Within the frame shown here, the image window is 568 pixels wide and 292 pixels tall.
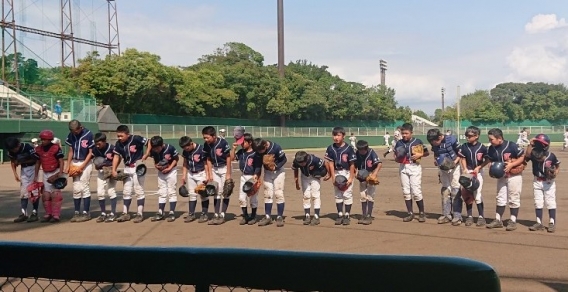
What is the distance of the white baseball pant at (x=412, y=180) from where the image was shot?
37.2 feet

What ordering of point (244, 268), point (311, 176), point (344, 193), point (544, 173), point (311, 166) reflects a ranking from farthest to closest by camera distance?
point (344, 193), point (311, 176), point (311, 166), point (544, 173), point (244, 268)

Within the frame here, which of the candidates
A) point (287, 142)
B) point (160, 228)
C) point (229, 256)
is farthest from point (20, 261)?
point (287, 142)

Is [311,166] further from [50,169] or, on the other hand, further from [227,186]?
[50,169]

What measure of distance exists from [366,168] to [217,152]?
300 cm

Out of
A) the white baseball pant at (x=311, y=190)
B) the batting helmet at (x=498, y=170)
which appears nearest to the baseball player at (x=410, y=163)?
the batting helmet at (x=498, y=170)

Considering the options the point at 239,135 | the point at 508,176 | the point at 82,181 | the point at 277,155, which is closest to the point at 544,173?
the point at 508,176

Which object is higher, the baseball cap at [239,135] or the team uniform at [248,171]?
the baseball cap at [239,135]

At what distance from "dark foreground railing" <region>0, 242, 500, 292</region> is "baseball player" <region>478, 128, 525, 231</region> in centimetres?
882

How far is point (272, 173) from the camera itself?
11125mm

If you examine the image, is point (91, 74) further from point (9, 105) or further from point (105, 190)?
point (105, 190)

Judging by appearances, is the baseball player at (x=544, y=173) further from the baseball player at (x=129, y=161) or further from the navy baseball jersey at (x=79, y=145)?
the navy baseball jersey at (x=79, y=145)

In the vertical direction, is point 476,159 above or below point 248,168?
above

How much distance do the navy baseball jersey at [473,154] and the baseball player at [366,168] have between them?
A: 165 cm

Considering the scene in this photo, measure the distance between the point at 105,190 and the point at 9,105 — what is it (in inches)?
920
